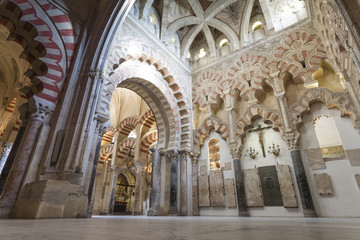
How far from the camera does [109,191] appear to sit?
11969 millimetres

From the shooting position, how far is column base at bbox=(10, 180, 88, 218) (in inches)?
122

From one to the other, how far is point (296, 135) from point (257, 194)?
91.6 inches

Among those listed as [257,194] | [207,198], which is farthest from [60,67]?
[257,194]

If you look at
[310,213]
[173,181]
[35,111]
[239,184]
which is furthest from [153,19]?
[310,213]

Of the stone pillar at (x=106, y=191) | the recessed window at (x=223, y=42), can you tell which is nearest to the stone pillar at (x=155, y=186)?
the stone pillar at (x=106, y=191)

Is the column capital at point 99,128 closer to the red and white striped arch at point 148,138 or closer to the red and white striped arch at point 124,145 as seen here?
the red and white striped arch at point 148,138

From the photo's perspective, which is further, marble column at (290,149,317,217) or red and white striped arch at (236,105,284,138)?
red and white striped arch at (236,105,284,138)

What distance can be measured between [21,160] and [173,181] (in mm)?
4982

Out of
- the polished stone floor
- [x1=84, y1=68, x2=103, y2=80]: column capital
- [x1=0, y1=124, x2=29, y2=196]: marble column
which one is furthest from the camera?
[x1=84, y1=68, x2=103, y2=80]: column capital

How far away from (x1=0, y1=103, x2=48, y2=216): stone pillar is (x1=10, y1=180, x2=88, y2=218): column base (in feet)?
0.75

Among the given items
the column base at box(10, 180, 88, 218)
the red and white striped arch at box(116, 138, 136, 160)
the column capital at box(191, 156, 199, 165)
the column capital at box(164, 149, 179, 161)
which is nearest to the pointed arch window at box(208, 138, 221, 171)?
the column capital at box(191, 156, 199, 165)

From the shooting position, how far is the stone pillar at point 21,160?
354 centimetres

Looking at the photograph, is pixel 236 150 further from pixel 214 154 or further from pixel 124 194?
pixel 124 194

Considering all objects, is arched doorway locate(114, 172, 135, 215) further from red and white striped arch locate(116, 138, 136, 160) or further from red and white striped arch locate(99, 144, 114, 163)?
red and white striped arch locate(116, 138, 136, 160)
